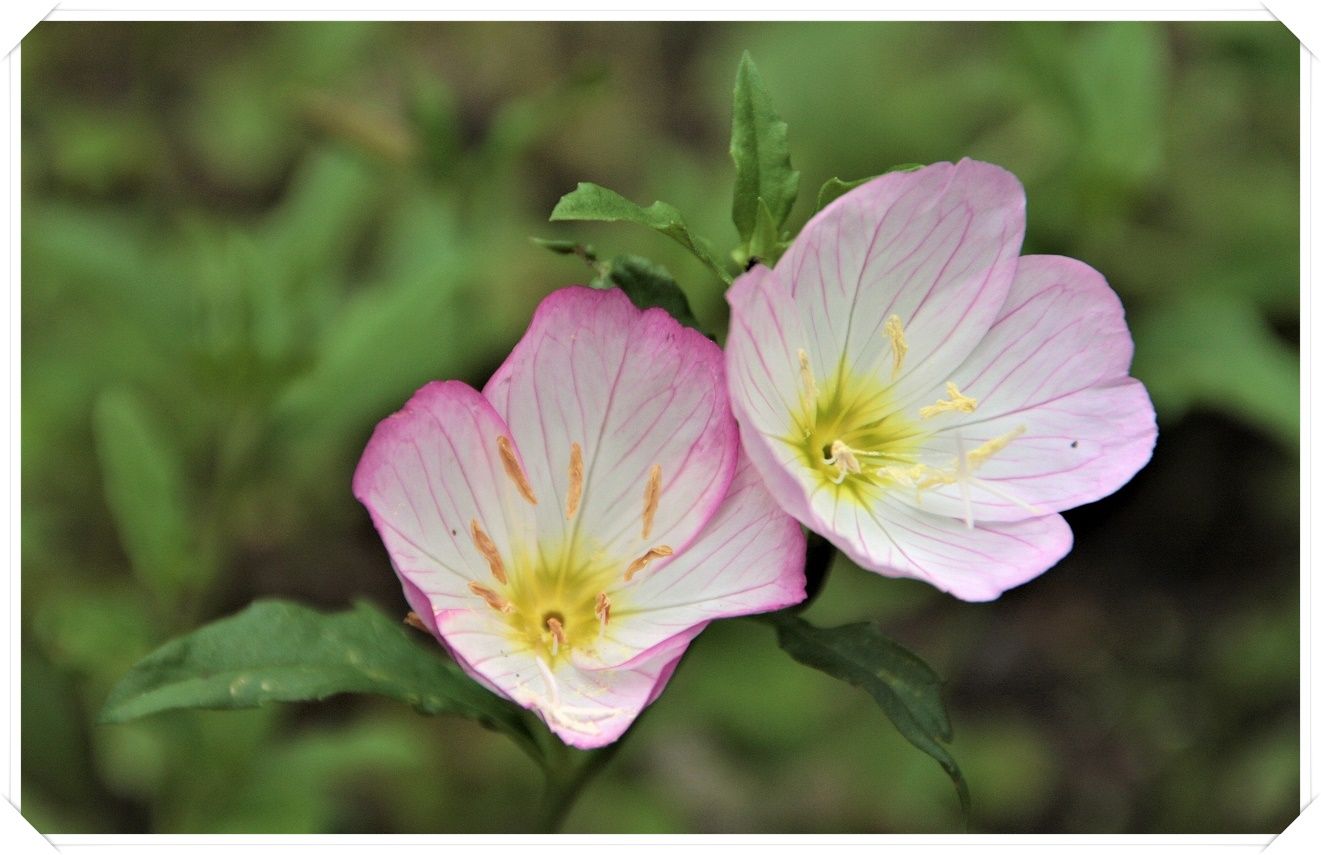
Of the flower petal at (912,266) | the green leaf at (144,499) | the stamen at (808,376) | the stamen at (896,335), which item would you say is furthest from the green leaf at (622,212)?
the green leaf at (144,499)

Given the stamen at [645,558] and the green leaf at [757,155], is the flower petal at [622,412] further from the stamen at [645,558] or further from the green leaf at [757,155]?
the green leaf at [757,155]

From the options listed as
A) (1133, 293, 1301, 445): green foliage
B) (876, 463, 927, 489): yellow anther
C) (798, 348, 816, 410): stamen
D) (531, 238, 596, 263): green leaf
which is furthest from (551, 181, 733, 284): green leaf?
(1133, 293, 1301, 445): green foliage

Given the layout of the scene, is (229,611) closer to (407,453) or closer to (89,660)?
(89,660)

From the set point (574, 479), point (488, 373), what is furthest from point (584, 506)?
point (488, 373)

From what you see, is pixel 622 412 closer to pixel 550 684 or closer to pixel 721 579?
pixel 721 579
